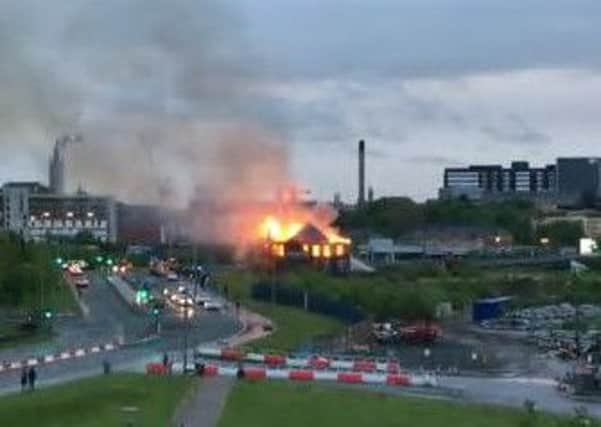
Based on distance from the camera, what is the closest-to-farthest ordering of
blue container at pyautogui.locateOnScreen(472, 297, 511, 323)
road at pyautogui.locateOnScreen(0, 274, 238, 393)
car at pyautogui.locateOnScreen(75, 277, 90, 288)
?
road at pyautogui.locateOnScreen(0, 274, 238, 393), blue container at pyautogui.locateOnScreen(472, 297, 511, 323), car at pyautogui.locateOnScreen(75, 277, 90, 288)

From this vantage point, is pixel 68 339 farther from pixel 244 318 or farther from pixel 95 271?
pixel 95 271

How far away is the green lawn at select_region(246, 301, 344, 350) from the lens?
76.5 metres

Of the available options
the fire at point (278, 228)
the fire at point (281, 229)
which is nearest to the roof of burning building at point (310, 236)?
the fire at point (281, 229)

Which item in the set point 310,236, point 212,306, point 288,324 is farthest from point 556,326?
point 310,236

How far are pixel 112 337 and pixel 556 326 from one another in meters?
35.2

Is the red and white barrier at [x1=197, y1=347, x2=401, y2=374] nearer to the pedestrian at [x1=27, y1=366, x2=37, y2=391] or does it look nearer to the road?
the road

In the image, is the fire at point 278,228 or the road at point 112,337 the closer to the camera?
the road at point 112,337

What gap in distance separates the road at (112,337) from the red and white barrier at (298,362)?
263 cm

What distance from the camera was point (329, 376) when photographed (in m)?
57.1

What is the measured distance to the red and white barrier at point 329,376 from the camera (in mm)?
54719

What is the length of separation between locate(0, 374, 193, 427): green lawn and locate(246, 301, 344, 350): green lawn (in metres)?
23.3

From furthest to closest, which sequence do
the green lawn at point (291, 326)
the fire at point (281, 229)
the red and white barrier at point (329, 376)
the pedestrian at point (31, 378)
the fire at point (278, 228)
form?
the fire at point (278, 228) → the fire at point (281, 229) → the green lawn at point (291, 326) → the red and white barrier at point (329, 376) → the pedestrian at point (31, 378)

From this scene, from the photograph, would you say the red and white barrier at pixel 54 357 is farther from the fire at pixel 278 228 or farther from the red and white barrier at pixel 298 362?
the fire at pixel 278 228

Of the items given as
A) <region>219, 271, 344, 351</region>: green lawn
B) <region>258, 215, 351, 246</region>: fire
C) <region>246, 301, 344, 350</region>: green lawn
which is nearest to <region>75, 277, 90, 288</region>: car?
<region>219, 271, 344, 351</region>: green lawn
